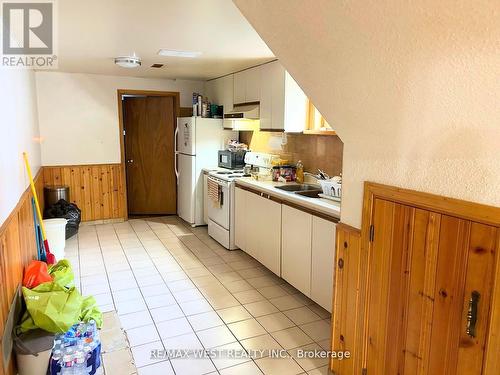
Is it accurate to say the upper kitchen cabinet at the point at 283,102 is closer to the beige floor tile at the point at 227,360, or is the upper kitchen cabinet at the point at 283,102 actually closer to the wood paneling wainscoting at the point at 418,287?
the wood paneling wainscoting at the point at 418,287

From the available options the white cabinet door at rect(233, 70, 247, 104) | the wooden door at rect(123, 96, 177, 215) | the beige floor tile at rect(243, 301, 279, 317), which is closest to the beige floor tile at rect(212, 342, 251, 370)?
the beige floor tile at rect(243, 301, 279, 317)

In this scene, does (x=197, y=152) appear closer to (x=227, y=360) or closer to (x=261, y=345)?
(x=261, y=345)

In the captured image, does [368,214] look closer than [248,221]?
Yes

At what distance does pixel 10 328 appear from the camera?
211 cm

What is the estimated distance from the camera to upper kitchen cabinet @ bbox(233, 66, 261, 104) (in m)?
4.38

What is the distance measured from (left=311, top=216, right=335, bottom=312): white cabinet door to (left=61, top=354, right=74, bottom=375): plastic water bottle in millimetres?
1800

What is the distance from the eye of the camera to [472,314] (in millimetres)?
1404

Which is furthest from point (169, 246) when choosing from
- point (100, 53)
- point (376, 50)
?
point (376, 50)

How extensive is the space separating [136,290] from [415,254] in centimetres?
264

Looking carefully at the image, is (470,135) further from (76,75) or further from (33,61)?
(76,75)

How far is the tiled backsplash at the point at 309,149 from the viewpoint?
11.7 feet

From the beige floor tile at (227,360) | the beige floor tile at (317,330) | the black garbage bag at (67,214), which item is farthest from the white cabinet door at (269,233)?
the black garbage bag at (67,214)

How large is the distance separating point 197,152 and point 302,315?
3064 mm

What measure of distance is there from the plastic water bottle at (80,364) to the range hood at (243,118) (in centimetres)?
306
